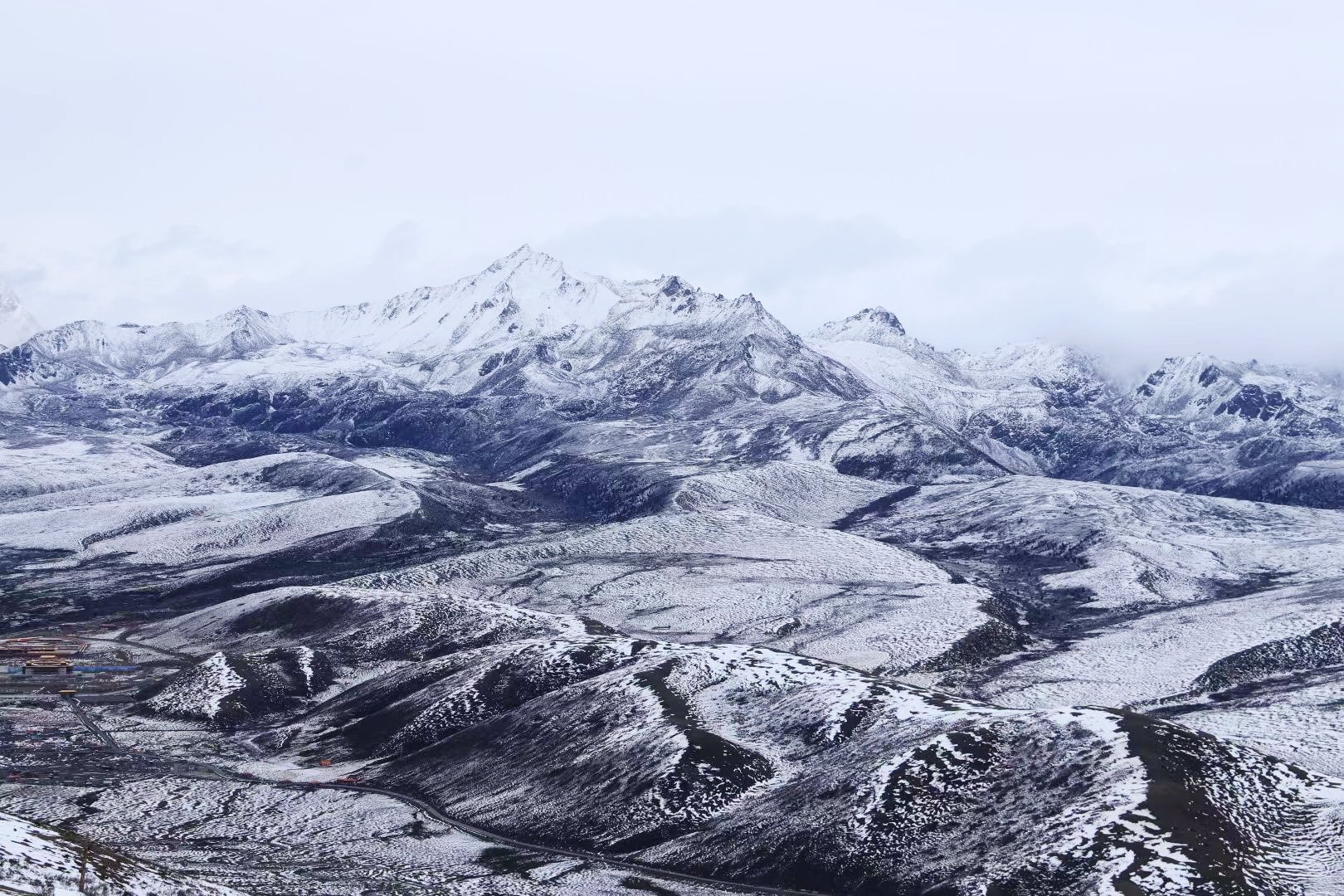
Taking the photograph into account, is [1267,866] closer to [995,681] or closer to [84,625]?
[995,681]

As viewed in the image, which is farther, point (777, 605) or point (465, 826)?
point (777, 605)

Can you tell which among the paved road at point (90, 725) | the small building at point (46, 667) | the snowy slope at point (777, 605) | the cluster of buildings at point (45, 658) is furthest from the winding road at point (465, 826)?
the snowy slope at point (777, 605)

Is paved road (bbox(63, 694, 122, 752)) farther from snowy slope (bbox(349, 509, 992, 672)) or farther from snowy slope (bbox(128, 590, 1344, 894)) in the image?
snowy slope (bbox(349, 509, 992, 672))

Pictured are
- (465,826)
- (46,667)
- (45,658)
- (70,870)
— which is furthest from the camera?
(45,658)

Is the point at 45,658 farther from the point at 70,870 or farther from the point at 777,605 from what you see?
the point at 70,870

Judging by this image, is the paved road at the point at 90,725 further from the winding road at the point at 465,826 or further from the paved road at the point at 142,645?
the paved road at the point at 142,645

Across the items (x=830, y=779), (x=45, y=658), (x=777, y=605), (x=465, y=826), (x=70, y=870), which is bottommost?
(x=777, y=605)

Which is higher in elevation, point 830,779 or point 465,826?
point 830,779

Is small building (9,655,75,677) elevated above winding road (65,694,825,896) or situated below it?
below

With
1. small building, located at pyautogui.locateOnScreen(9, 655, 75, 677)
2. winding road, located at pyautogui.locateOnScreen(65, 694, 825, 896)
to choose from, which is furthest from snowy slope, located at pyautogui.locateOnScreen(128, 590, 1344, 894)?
small building, located at pyautogui.locateOnScreen(9, 655, 75, 677)

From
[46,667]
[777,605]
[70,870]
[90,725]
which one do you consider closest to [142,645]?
[46,667]
